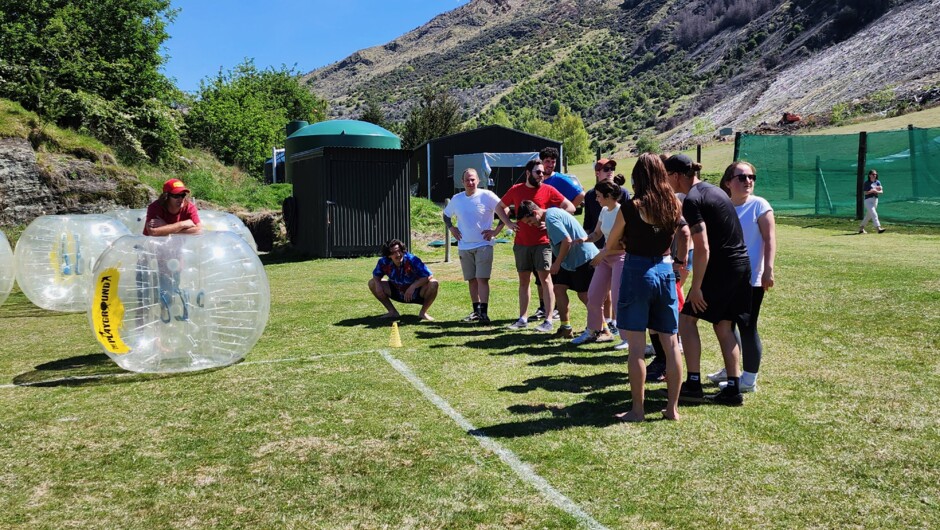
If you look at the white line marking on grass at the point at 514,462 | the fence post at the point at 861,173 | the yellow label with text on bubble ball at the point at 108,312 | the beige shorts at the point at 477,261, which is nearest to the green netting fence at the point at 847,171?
the fence post at the point at 861,173

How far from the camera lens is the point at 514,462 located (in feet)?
13.4

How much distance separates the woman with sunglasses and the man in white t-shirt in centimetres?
339

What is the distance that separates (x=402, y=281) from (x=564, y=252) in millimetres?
2500

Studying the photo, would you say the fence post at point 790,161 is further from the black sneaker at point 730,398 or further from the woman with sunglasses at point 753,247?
the black sneaker at point 730,398

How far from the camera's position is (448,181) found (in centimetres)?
Result: 3650

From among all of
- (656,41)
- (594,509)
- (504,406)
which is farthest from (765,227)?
(656,41)

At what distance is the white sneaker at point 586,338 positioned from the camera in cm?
A: 727

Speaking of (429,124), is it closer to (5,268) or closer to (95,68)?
(95,68)

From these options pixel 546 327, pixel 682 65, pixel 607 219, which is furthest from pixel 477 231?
pixel 682 65

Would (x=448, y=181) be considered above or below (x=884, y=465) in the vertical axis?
above

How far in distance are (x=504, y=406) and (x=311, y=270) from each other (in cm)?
1050

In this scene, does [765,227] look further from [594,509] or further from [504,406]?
[594,509]

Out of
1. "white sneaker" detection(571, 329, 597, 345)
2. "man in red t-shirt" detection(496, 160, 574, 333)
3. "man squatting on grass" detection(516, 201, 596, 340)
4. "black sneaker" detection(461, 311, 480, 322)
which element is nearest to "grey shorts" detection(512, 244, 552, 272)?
"man in red t-shirt" detection(496, 160, 574, 333)

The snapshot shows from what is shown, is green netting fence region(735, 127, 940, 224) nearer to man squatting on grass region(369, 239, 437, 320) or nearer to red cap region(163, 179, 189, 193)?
man squatting on grass region(369, 239, 437, 320)
